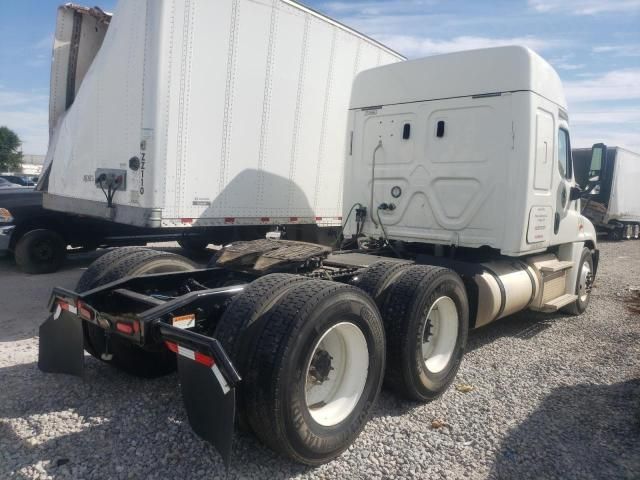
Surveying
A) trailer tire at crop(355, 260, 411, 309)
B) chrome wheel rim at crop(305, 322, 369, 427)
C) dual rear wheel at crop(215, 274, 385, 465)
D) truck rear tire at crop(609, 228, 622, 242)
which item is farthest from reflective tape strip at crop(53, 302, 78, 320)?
truck rear tire at crop(609, 228, 622, 242)

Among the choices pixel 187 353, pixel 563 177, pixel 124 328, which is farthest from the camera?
pixel 563 177

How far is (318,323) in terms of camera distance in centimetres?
302

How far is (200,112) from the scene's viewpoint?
6.36m

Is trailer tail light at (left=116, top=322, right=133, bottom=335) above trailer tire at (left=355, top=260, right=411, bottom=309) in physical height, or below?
below

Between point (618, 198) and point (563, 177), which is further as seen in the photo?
point (618, 198)

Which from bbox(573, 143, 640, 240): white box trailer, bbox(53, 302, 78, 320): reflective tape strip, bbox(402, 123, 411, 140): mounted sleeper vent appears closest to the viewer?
bbox(53, 302, 78, 320): reflective tape strip

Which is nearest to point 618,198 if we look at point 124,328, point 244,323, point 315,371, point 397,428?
point 397,428

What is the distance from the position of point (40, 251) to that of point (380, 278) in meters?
6.86

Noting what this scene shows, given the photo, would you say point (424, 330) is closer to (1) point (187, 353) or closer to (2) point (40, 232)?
(1) point (187, 353)

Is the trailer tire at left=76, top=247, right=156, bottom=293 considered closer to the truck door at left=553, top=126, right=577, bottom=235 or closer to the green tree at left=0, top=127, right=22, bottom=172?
the truck door at left=553, top=126, right=577, bottom=235

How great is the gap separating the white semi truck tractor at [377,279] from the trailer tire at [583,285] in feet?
0.11

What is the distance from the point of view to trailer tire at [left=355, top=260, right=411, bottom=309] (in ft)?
13.2

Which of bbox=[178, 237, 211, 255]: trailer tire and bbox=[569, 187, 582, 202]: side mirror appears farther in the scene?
bbox=[178, 237, 211, 255]: trailer tire

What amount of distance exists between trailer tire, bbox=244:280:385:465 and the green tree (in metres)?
81.5
